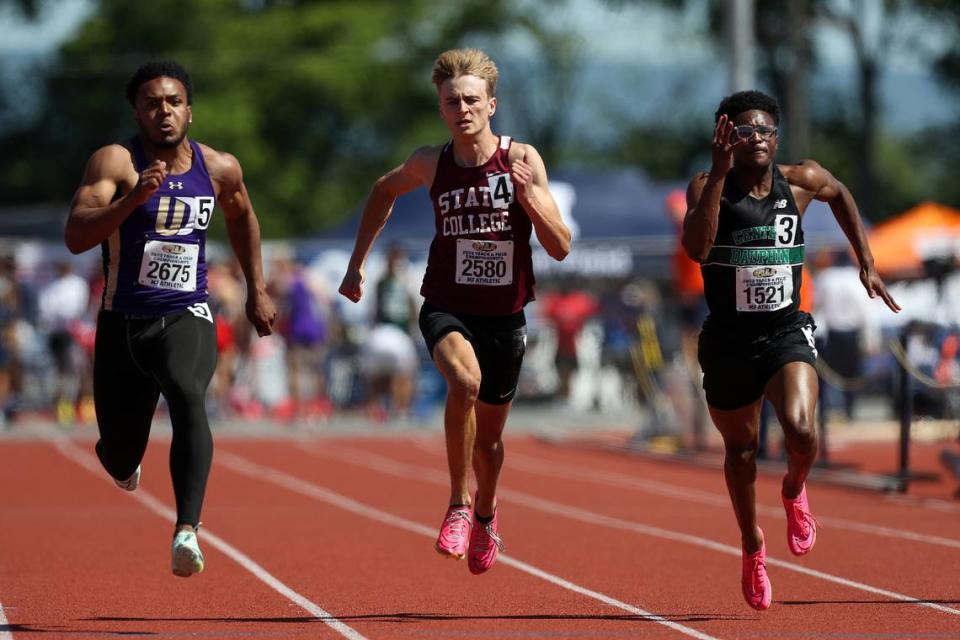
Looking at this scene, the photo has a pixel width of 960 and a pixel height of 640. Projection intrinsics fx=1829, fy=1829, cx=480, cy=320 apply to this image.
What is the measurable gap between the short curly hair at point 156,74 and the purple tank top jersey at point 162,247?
0.77 ft

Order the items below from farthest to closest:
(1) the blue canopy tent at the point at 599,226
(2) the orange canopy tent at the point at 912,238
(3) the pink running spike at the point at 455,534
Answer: (1) the blue canopy tent at the point at 599,226
(2) the orange canopy tent at the point at 912,238
(3) the pink running spike at the point at 455,534

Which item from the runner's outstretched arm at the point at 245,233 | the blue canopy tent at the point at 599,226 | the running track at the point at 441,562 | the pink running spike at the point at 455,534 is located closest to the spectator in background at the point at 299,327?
the blue canopy tent at the point at 599,226

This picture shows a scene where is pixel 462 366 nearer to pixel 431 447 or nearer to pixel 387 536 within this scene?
pixel 387 536

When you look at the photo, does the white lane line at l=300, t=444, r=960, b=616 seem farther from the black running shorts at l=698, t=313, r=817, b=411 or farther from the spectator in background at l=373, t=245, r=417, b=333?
the spectator in background at l=373, t=245, r=417, b=333

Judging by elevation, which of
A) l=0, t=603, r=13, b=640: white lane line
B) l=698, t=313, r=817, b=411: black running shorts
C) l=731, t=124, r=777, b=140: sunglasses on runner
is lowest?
Answer: l=0, t=603, r=13, b=640: white lane line

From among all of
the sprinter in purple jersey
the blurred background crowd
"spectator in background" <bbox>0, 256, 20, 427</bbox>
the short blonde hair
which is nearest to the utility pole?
the blurred background crowd

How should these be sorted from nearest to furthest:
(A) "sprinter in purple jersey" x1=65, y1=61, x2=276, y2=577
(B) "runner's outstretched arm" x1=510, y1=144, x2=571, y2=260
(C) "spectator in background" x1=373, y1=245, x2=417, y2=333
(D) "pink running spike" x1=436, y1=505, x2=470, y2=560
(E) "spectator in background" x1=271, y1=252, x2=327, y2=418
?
(A) "sprinter in purple jersey" x1=65, y1=61, x2=276, y2=577 → (B) "runner's outstretched arm" x1=510, y1=144, x2=571, y2=260 → (D) "pink running spike" x1=436, y1=505, x2=470, y2=560 → (C) "spectator in background" x1=373, y1=245, x2=417, y2=333 → (E) "spectator in background" x1=271, y1=252, x2=327, y2=418

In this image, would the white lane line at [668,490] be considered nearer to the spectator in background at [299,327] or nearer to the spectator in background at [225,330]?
the spectator in background at [299,327]

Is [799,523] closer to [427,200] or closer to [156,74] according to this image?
[156,74]

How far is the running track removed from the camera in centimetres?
718

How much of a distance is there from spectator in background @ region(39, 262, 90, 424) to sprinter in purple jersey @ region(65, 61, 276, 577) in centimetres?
1496

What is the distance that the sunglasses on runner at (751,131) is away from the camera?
7422 mm

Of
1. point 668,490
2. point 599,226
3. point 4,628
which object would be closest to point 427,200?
point 599,226

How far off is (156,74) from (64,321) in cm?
1548
